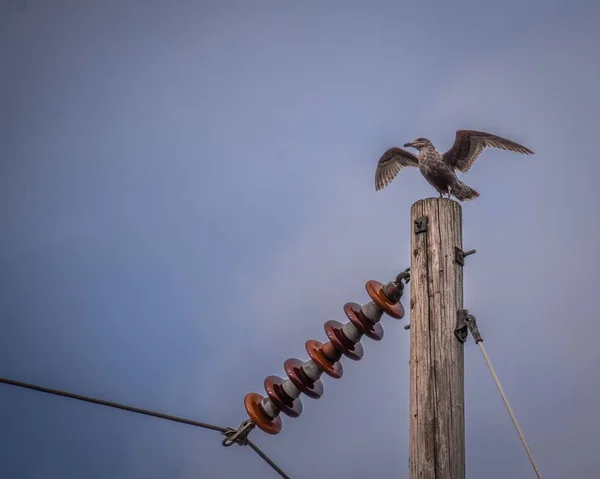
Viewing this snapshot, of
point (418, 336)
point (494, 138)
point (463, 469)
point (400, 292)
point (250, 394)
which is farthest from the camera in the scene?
point (494, 138)

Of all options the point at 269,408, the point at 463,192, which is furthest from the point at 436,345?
the point at 463,192

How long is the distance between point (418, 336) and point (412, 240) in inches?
24.2

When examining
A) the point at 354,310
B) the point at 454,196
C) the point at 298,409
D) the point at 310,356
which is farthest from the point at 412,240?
the point at 454,196

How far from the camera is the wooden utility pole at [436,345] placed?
4258mm

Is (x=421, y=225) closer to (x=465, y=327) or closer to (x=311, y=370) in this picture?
(x=465, y=327)

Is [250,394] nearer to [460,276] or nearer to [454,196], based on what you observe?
[460,276]

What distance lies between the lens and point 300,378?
5.30m

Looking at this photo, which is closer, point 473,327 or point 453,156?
point 473,327

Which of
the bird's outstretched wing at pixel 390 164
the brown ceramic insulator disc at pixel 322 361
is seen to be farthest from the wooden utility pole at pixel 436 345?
the bird's outstretched wing at pixel 390 164

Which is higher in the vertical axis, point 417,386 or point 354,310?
point 354,310

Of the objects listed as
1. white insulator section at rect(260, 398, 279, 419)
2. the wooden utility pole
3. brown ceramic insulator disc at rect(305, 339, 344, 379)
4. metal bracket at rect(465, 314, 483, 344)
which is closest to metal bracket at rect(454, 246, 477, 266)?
the wooden utility pole

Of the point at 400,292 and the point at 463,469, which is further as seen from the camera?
the point at 400,292

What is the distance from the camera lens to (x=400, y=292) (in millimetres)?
5164

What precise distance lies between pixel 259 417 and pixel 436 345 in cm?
153
